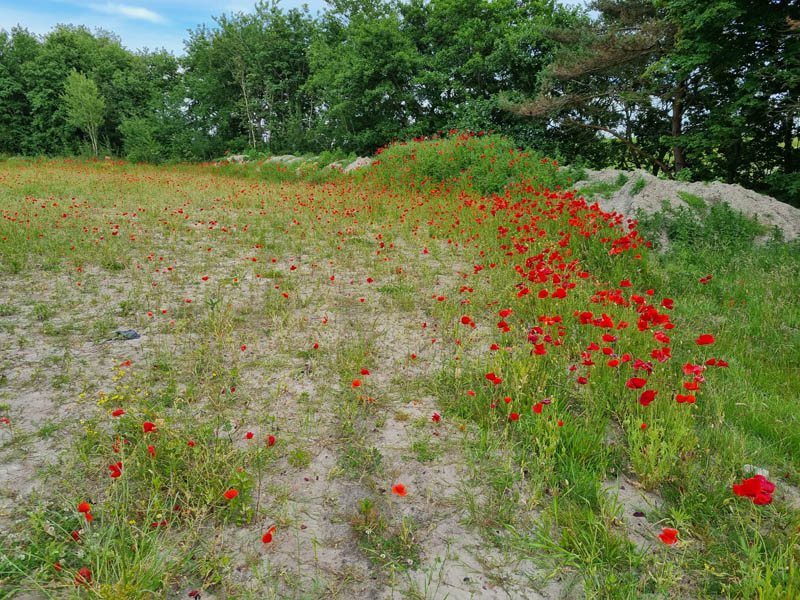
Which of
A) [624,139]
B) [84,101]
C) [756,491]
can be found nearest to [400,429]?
[756,491]

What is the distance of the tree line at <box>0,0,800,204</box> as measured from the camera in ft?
34.1

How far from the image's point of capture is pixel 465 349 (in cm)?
391

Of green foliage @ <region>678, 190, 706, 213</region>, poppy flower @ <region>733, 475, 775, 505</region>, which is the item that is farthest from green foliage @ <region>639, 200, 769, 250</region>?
poppy flower @ <region>733, 475, 775, 505</region>

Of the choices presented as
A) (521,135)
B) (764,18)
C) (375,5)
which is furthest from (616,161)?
(375,5)

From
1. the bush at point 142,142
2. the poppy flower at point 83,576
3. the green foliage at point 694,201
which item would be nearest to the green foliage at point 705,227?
the green foliage at point 694,201

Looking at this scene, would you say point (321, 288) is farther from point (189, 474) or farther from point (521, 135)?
point (521, 135)

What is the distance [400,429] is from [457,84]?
20.7 meters

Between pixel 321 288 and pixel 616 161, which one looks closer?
pixel 321 288

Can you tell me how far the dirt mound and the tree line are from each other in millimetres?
2008

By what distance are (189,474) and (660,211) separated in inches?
297

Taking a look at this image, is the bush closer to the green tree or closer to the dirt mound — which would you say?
the green tree

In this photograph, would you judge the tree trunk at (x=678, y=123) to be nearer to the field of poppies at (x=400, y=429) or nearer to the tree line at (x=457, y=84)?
the tree line at (x=457, y=84)

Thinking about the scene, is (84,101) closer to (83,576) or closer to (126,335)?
(126,335)

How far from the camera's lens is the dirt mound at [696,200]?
676cm
